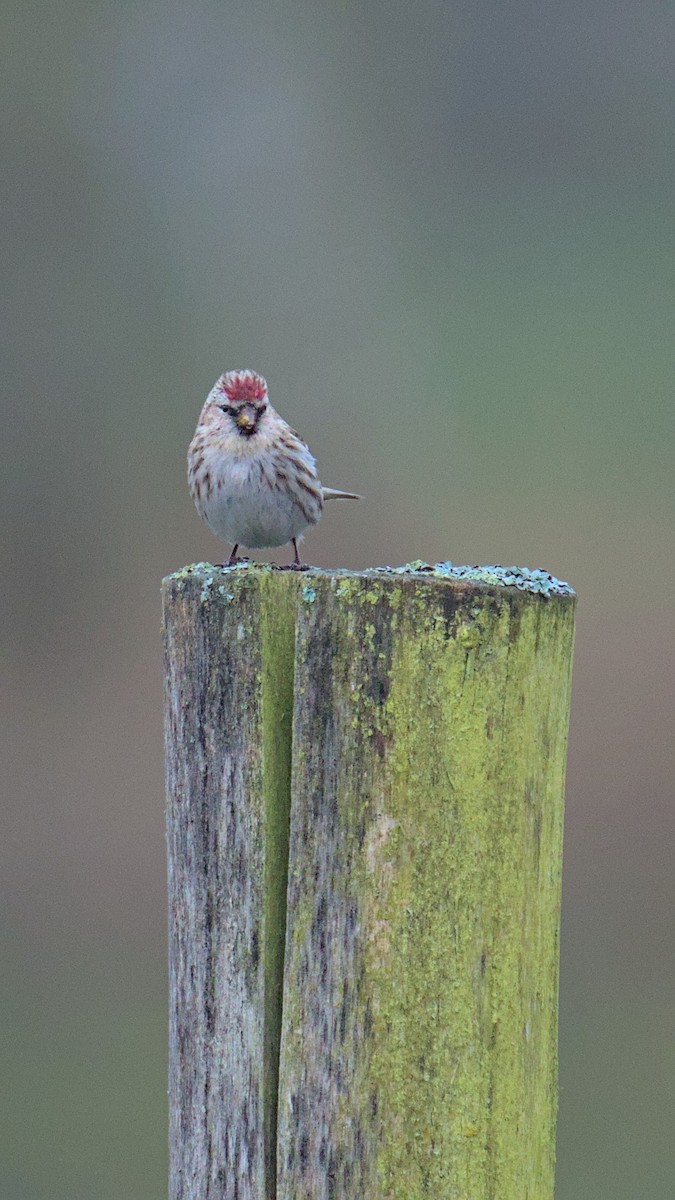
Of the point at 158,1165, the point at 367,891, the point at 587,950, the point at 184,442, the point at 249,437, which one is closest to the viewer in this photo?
the point at 367,891

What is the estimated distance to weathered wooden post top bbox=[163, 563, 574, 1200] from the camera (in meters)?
2.24

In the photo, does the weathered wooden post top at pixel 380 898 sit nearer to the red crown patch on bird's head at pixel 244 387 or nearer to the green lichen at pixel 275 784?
the green lichen at pixel 275 784

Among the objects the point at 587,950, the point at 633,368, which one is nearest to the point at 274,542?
the point at 587,950

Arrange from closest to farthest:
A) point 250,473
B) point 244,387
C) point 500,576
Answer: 1. point 500,576
2. point 250,473
3. point 244,387

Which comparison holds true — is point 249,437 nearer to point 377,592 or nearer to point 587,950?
point 377,592

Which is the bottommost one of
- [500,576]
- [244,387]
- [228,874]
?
[228,874]

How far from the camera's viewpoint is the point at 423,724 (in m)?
2.27

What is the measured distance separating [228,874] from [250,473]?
250cm

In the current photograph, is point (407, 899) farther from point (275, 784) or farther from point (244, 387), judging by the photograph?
point (244, 387)

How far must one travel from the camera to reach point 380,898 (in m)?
2.25

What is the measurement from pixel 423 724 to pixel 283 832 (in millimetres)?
250

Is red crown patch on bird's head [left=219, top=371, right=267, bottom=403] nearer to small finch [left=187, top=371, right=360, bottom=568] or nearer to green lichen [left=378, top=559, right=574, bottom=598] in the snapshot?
small finch [left=187, top=371, right=360, bottom=568]

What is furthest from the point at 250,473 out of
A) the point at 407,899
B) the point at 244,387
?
the point at 407,899

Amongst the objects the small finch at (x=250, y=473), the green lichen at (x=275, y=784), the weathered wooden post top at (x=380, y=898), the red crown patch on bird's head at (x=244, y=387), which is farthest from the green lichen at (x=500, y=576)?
the red crown patch on bird's head at (x=244, y=387)
